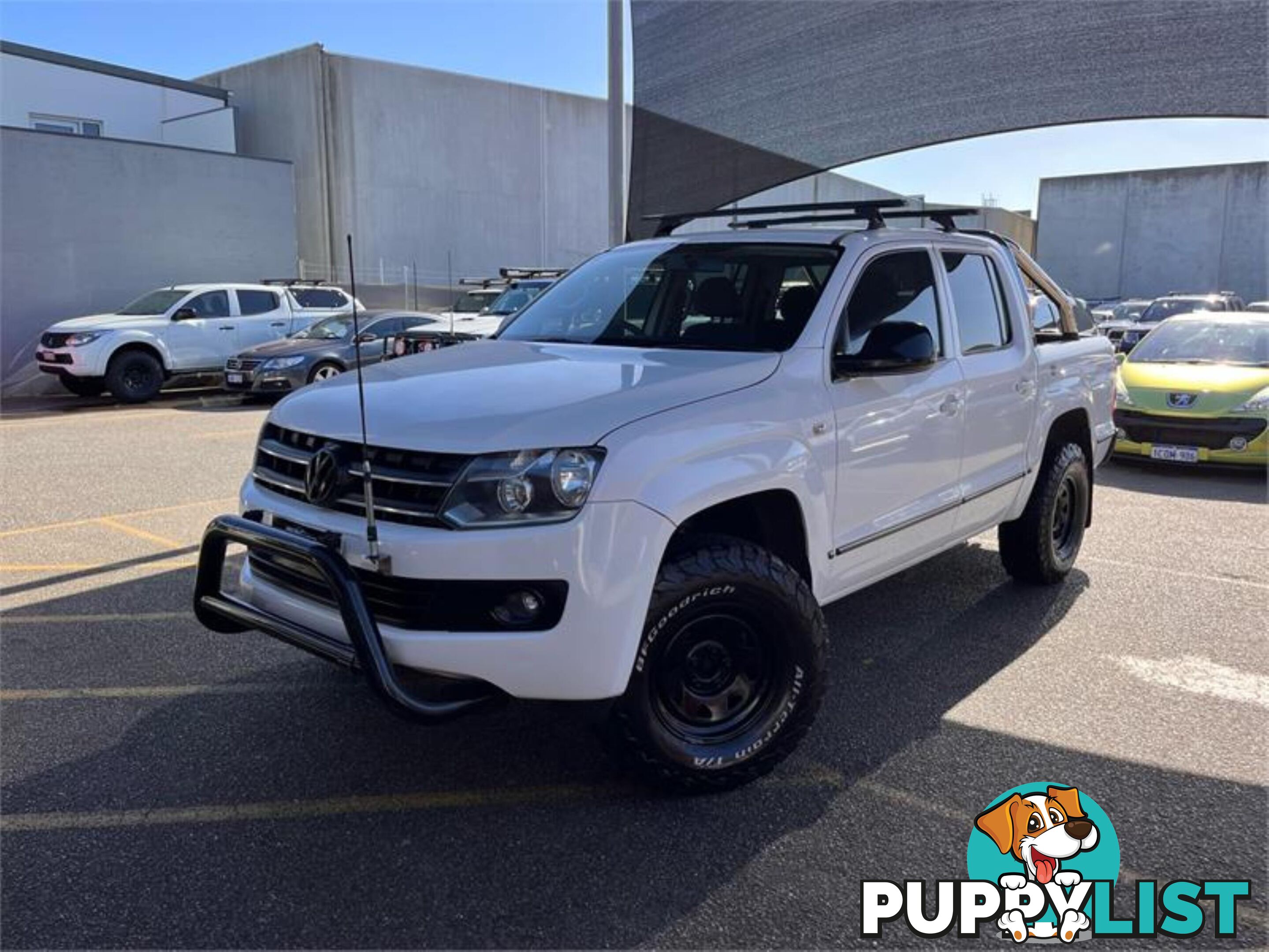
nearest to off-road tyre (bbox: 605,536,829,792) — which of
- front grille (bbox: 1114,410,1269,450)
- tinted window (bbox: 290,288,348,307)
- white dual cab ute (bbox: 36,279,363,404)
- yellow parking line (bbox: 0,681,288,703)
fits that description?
yellow parking line (bbox: 0,681,288,703)

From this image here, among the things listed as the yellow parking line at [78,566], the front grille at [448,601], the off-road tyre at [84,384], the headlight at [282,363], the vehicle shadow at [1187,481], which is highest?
the front grille at [448,601]

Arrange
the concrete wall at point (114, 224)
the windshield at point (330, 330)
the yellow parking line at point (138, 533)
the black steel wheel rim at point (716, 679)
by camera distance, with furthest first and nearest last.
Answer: the concrete wall at point (114, 224) < the windshield at point (330, 330) < the yellow parking line at point (138, 533) < the black steel wheel rim at point (716, 679)

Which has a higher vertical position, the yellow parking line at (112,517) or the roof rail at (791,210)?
the roof rail at (791,210)

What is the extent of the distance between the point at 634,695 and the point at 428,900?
829 mm

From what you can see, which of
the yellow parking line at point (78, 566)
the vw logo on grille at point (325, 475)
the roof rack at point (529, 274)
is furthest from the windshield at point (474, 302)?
the vw logo on grille at point (325, 475)

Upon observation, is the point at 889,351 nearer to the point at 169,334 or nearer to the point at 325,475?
the point at 325,475

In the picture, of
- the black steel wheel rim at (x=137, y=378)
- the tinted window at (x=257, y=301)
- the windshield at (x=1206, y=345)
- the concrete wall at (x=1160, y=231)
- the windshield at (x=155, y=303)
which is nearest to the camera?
the windshield at (x=1206, y=345)

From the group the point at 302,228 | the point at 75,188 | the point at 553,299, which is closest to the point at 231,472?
the point at 553,299

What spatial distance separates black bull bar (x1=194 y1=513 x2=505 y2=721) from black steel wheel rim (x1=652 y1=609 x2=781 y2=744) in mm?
625

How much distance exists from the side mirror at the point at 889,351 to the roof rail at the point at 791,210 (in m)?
0.87

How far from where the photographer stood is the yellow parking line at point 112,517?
7074 mm

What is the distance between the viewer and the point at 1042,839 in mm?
3268

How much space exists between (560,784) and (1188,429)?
8.20m

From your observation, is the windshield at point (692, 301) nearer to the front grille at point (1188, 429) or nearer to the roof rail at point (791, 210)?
the roof rail at point (791, 210)
